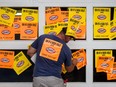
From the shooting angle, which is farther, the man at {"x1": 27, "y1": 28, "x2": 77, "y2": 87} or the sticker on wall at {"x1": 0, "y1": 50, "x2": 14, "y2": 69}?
the sticker on wall at {"x1": 0, "y1": 50, "x2": 14, "y2": 69}

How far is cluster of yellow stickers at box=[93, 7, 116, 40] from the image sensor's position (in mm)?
4074

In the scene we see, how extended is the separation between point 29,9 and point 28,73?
31.2 inches

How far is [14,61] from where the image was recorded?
4.05 metres

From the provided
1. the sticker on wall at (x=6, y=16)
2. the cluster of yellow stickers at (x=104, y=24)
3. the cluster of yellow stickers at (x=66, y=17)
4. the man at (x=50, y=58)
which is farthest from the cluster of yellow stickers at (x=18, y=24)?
the cluster of yellow stickers at (x=104, y=24)

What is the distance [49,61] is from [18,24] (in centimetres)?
71

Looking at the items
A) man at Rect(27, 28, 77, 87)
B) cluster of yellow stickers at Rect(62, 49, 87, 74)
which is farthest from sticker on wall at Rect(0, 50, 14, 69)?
cluster of yellow stickers at Rect(62, 49, 87, 74)

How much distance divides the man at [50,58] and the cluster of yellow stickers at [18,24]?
337mm

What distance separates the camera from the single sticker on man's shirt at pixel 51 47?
3.68 meters

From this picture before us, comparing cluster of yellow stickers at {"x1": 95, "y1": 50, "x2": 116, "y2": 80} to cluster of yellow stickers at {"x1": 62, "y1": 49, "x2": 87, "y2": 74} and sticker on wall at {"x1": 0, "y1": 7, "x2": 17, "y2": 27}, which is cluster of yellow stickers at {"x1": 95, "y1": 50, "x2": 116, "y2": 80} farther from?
sticker on wall at {"x1": 0, "y1": 7, "x2": 17, "y2": 27}

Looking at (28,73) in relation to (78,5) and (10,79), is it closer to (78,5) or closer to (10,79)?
(10,79)

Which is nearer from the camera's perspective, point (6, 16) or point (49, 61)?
point (49, 61)

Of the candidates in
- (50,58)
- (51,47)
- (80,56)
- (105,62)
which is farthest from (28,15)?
(105,62)

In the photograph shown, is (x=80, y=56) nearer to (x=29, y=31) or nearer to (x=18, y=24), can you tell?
(x=29, y=31)

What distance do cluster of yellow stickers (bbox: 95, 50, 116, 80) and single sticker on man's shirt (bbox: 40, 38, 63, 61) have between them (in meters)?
0.63
